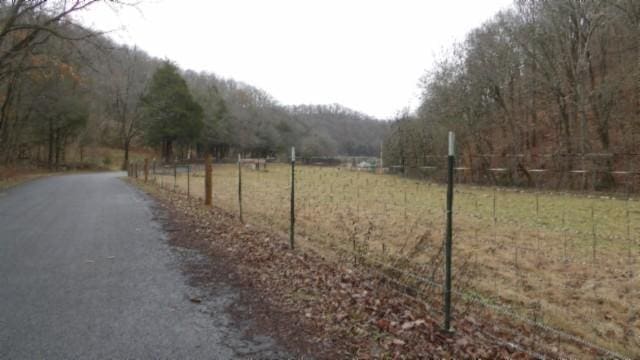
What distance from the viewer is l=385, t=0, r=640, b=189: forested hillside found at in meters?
25.3

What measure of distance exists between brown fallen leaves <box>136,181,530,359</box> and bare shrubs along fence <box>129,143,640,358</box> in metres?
0.28

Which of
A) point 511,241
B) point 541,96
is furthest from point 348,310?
point 541,96

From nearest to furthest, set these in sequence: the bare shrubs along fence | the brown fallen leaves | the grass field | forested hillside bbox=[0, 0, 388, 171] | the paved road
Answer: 1. the paved road
2. the brown fallen leaves
3. the bare shrubs along fence
4. the grass field
5. forested hillside bbox=[0, 0, 388, 171]

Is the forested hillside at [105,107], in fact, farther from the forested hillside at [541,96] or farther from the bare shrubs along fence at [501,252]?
the bare shrubs along fence at [501,252]

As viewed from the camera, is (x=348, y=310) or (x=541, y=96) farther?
(x=541, y=96)

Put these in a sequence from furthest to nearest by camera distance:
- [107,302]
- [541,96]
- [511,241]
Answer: [541,96]
[511,241]
[107,302]

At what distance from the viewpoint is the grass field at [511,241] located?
22.1 ft

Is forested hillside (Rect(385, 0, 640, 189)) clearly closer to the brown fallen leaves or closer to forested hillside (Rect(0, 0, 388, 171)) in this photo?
forested hillside (Rect(0, 0, 388, 171))

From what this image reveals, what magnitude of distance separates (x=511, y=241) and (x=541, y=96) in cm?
2295

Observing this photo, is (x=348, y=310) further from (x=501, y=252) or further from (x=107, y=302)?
(x=501, y=252)

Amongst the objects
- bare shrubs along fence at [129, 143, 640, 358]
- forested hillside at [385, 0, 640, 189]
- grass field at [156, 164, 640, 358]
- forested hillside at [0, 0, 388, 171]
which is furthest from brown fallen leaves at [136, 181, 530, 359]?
forested hillside at [385, 0, 640, 189]

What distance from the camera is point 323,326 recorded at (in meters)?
5.05

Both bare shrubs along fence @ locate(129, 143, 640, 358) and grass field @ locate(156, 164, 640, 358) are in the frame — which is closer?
bare shrubs along fence @ locate(129, 143, 640, 358)

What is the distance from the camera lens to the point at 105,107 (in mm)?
67062
